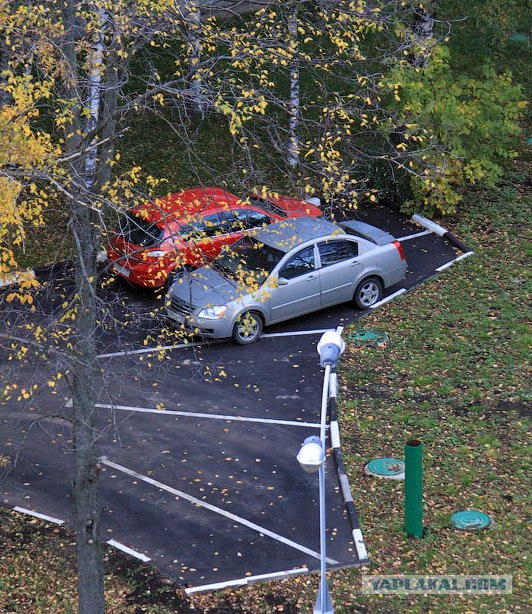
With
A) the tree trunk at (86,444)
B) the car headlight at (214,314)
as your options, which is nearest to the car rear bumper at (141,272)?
the car headlight at (214,314)

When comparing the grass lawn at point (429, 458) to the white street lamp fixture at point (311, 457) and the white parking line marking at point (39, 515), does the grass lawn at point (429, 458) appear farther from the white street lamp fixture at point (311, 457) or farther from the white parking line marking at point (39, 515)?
the white street lamp fixture at point (311, 457)

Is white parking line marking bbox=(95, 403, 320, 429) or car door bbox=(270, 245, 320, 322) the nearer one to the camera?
white parking line marking bbox=(95, 403, 320, 429)

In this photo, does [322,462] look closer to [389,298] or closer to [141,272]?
[141,272]

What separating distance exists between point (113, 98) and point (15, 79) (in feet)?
5.62

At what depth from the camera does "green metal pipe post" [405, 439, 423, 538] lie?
1052 cm

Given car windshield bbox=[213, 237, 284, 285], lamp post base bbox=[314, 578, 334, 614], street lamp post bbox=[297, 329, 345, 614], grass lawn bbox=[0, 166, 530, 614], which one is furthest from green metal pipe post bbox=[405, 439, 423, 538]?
car windshield bbox=[213, 237, 284, 285]

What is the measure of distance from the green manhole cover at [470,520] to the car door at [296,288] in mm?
5824

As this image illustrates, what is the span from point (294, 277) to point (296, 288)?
20 centimetres

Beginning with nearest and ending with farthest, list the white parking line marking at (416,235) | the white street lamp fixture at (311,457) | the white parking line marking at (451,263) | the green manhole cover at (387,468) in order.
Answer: the white street lamp fixture at (311,457)
the green manhole cover at (387,468)
the white parking line marking at (451,263)
the white parking line marking at (416,235)

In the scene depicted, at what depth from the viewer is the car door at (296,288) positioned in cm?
1590

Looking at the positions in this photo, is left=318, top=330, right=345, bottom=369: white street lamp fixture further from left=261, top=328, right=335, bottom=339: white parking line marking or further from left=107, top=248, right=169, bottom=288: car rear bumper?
left=107, top=248, right=169, bottom=288: car rear bumper

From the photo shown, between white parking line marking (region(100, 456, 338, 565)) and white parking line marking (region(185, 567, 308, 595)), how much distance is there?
0.40m

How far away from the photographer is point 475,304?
16750 millimetres

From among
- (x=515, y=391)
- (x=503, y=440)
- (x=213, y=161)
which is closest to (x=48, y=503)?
(x=503, y=440)
